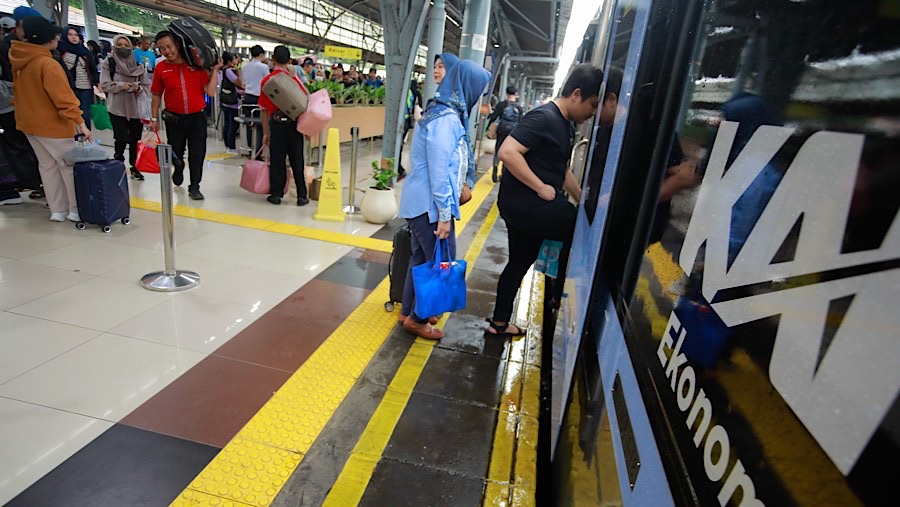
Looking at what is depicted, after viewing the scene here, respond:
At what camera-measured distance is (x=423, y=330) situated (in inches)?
141

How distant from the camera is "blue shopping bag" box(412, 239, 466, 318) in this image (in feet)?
10.5

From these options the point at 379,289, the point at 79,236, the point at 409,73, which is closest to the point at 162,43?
the point at 79,236

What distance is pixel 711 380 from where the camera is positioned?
2.70 ft

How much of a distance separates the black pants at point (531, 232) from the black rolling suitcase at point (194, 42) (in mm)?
4299

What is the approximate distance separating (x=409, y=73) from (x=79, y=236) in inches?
165

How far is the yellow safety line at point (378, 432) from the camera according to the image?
7.16 ft

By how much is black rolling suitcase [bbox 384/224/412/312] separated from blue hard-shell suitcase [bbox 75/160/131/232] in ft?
9.68

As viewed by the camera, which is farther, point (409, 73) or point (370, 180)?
point (370, 180)

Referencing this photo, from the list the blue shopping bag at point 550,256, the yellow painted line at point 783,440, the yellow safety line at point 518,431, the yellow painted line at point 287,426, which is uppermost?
the yellow painted line at point 783,440

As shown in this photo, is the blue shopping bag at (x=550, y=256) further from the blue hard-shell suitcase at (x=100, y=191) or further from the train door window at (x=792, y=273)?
the blue hard-shell suitcase at (x=100, y=191)

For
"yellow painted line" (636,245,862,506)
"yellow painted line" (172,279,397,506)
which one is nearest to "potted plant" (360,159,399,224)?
"yellow painted line" (172,279,397,506)

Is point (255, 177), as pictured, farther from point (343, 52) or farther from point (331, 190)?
point (343, 52)

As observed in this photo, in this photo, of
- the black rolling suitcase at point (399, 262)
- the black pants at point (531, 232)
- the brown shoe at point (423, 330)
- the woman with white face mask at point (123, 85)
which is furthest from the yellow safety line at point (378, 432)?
the woman with white face mask at point (123, 85)

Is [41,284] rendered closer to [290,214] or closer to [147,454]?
[147,454]
